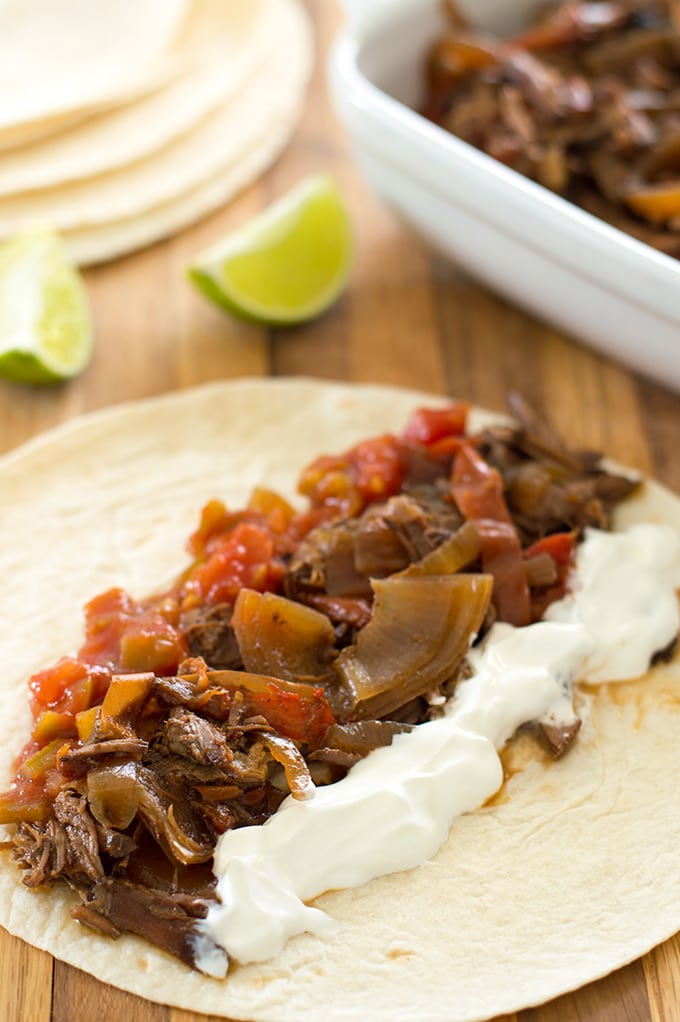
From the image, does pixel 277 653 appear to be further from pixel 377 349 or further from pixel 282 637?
pixel 377 349

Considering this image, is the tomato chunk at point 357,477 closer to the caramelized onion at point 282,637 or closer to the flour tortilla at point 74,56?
the caramelized onion at point 282,637

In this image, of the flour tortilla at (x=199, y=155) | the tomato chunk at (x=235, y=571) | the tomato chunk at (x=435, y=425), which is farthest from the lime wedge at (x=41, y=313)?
the tomato chunk at (x=435, y=425)

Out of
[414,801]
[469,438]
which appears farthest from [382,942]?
[469,438]

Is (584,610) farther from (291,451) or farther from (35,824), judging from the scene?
(35,824)

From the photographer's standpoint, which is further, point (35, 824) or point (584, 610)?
point (584, 610)

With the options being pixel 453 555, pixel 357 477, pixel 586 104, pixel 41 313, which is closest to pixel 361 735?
pixel 453 555
